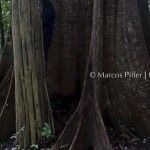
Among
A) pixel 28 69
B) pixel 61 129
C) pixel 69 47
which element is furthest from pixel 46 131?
A: pixel 69 47

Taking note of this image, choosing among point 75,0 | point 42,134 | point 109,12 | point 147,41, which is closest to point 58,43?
point 75,0

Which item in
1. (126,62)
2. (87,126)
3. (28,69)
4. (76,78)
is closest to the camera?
(87,126)

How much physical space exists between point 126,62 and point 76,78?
120 centimetres

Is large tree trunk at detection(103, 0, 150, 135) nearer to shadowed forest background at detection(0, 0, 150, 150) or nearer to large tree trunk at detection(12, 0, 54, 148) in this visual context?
shadowed forest background at detection(0, 0, 150, 150)

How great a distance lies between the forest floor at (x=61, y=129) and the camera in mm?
4695

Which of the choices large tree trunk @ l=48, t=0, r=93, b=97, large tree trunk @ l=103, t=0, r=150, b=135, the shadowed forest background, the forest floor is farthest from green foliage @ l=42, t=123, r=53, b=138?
large tree trunk @ l=48, t=0, r=93, b=97

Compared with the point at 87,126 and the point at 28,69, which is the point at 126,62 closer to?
the point at 87,126

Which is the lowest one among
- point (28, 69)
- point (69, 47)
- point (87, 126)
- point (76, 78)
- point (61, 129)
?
point (61, 129)

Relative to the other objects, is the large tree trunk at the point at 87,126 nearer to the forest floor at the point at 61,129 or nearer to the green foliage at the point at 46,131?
the green foliage at the point at 46,131

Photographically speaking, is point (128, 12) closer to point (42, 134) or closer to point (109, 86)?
point (109, 86)

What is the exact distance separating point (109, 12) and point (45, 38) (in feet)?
4.60

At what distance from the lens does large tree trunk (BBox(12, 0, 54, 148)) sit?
445cm

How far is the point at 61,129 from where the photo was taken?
5090mm

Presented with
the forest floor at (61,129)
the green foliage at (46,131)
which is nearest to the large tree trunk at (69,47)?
the forest floor at (61,129)
